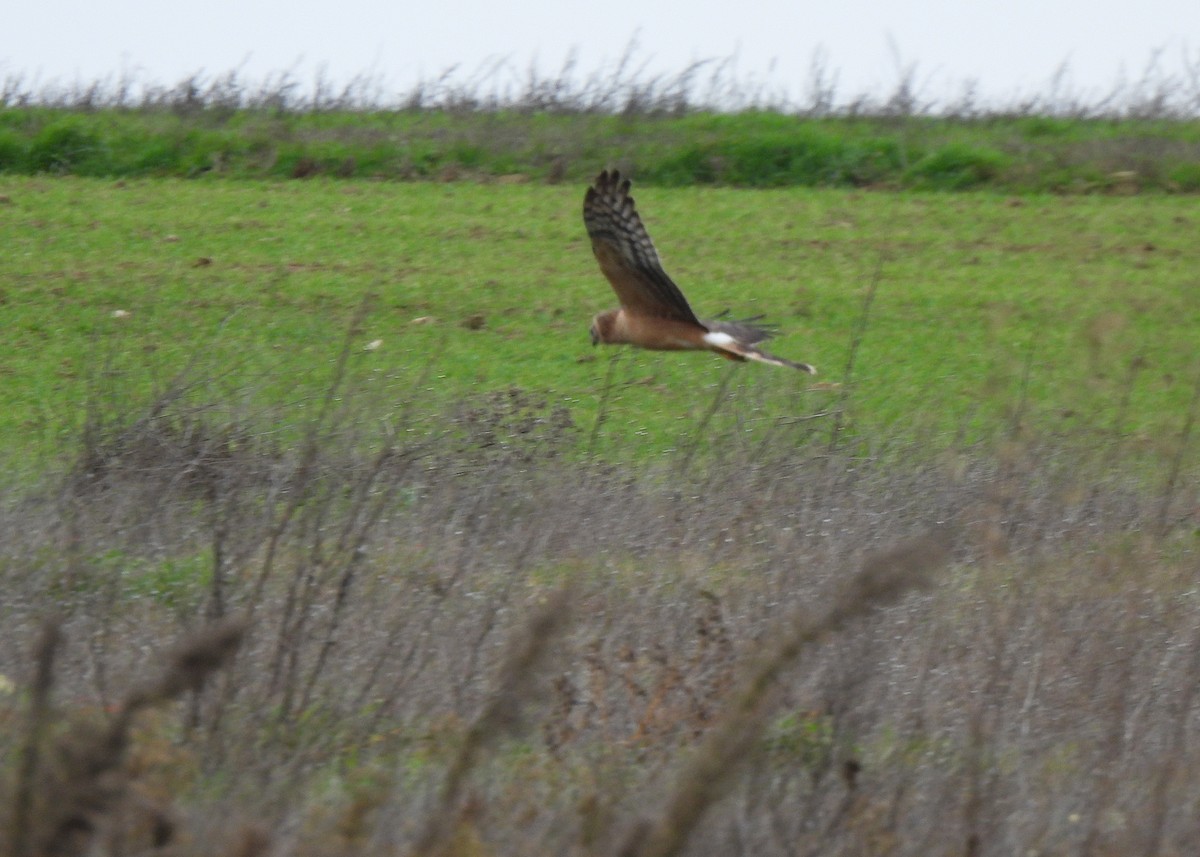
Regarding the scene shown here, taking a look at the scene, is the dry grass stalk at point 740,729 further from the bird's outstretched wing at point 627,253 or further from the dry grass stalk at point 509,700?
the bird's outstretched wing at point 627,253

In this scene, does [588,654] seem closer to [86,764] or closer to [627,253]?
[627,253]

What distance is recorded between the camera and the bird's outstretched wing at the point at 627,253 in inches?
291

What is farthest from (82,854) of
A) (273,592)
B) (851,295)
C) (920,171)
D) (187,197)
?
(920,171)

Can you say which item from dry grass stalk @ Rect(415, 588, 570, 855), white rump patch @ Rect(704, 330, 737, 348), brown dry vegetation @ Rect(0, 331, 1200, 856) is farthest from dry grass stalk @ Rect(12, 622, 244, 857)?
white rump patch @ Rect(704, 330, 737, 348)

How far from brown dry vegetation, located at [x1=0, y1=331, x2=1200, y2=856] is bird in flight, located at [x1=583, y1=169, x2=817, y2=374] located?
0.56 metres

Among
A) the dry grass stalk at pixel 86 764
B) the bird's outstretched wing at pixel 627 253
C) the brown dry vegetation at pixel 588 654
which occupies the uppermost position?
the bird's outstretched wing at pixel 627 253

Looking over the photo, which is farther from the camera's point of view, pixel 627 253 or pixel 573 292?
pixel 573 292

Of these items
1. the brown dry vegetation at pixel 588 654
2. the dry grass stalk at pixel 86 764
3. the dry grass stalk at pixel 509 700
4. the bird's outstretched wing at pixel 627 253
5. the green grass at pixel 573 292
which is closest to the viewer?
the dry grass stalk at pixel 86 764

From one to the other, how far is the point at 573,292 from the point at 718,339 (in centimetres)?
469

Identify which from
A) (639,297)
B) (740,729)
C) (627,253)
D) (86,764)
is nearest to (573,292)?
(639,297)

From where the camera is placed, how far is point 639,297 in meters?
7.85

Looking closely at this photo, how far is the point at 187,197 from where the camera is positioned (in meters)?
14.8

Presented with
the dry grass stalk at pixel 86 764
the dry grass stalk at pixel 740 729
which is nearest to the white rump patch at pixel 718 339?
the dry grass stalk at pixel 740 729

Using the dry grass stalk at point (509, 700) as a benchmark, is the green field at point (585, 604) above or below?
below
